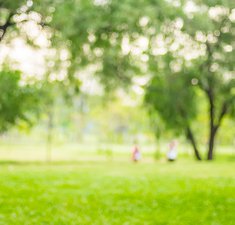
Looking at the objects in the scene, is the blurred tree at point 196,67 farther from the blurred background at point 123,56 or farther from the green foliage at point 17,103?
the green foliage at point 17,103

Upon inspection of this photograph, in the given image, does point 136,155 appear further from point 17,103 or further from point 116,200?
point 116,200

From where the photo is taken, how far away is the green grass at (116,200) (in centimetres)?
1302

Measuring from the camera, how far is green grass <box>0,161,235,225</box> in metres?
13.0

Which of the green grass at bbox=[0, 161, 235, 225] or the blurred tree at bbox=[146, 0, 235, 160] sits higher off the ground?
the blurred tree at bbox=[146, 0, 235, 160]

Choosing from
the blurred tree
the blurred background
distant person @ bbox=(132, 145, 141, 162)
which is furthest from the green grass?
distant person @ bbox=(132, 145, 141, 162)

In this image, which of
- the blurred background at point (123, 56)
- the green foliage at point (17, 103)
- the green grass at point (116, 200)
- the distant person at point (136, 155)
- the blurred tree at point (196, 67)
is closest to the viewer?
the green grass at point (116, 200)

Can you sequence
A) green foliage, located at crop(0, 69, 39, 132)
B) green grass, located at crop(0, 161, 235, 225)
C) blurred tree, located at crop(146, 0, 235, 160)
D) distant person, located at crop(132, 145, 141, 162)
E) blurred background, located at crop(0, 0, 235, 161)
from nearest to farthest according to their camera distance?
green grass, located at crop(0, 161, 235, 225), blurred background, located at crop(0, 0, 235, 161), blurred tree, located at crop(146, 0, 235, 160), green foliage, located at crop(0, 69, 39, 132), distant person, located at crop(132, 145, 141, 162)

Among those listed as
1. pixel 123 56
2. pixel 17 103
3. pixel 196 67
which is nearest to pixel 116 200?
pixel 123 56

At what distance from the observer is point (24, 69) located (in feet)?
136

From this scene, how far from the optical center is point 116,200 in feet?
53.9

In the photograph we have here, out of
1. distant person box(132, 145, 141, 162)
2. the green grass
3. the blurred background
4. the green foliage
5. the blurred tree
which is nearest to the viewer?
the green grass

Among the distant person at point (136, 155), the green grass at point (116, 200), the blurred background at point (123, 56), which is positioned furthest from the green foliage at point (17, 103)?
the green grass at point (116, 200)

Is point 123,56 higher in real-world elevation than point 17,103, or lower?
higher

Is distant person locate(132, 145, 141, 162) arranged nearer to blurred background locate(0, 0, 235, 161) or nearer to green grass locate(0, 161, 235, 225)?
blurred background locate(0, 0, 235, 161)
